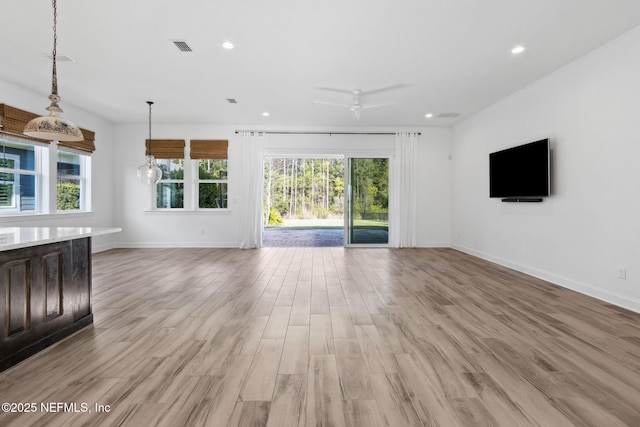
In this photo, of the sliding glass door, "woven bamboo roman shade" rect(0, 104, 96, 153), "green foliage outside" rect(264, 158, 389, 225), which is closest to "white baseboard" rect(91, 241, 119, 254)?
"woven bamboo roman shade" rect(0, 104, 96, 153)

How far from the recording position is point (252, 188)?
7.54m

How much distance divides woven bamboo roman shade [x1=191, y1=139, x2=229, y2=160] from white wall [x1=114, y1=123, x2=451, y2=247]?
0.13 metres

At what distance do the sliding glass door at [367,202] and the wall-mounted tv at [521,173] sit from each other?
248cm

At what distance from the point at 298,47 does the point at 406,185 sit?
15.1 feet

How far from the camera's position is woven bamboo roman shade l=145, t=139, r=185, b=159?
24.7ft

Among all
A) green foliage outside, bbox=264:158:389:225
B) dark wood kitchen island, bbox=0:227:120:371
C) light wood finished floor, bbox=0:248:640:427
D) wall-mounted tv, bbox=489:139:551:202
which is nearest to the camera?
light wood finished floor, bbox=0:248:640:427

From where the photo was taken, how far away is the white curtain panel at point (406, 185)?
7617 millimetres

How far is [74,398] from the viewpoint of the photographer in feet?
5.87

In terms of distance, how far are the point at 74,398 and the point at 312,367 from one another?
1.33m

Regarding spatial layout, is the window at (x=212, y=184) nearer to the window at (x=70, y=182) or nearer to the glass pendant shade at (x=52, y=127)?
the window at (x=70, y=182)

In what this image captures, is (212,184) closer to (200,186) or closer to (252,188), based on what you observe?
(200,186)

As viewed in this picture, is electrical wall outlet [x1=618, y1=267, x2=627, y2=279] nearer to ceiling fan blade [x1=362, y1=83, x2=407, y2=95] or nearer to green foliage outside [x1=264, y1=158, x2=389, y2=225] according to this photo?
ceiling fan blade [x1=362, y1=83, x2=407, y2=95]

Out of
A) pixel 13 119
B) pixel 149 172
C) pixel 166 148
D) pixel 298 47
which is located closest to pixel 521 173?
pixel 298 47

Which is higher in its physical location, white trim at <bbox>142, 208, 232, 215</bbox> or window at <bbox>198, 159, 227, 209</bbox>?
window at <bbox>198, 159, 227, 209</bbox>
